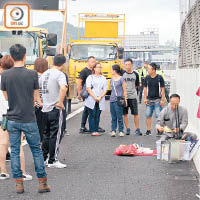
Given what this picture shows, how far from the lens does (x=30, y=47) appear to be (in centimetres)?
1733

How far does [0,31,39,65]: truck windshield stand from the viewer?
56.8 ft

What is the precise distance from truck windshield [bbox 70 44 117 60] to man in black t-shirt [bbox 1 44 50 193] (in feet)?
63.4

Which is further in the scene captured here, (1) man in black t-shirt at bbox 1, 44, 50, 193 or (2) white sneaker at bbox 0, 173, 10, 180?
(2) white sneaker at bbox 0, 173, 10, 180

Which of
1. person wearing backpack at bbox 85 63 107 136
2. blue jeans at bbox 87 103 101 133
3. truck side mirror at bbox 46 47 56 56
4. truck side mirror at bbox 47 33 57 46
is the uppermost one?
truck side mirror at bbox 47 33 57 46

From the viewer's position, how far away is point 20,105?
6.82 metres

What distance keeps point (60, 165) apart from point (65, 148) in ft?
6.65

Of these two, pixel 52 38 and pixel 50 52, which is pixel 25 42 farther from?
pixel 52 38

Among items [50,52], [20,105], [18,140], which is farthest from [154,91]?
[20,105]

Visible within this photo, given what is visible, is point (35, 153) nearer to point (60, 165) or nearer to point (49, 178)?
point (49, 178)

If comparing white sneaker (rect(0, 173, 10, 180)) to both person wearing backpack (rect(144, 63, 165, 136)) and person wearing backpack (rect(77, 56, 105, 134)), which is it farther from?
person wearing backpack (rect(144, 63, 165, 136))

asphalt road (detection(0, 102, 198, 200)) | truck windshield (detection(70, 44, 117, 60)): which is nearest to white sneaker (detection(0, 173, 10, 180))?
asphalt road (detection(0, 102, 198, 200))

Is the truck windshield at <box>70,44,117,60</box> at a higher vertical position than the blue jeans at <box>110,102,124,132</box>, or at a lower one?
higher

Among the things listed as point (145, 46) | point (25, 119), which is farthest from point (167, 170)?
point (145, 46)

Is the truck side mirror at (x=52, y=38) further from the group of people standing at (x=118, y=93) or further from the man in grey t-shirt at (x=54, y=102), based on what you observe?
the man in grey t-shirt at (x=54, y=102)
